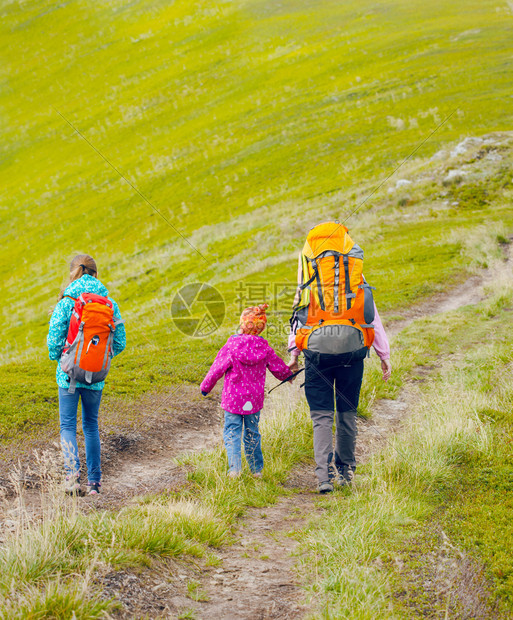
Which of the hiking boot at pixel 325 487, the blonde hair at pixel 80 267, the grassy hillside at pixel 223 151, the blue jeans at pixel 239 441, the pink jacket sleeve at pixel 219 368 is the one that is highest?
the grassy hillside at pixel 223 151

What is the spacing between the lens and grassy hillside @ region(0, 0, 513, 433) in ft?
63.2

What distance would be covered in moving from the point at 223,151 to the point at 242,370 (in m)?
44.2

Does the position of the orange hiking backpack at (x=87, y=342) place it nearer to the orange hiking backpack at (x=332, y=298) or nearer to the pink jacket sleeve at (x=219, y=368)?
the pink jacket sleeve at (x=219, y=368)

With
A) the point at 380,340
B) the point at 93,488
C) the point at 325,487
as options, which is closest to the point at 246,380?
the point at 325,487

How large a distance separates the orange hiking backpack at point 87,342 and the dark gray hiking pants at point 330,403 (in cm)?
206

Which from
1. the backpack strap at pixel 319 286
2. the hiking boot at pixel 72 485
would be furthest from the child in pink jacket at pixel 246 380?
the hiking boot at pixel 72 485

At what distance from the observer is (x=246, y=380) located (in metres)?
5.56

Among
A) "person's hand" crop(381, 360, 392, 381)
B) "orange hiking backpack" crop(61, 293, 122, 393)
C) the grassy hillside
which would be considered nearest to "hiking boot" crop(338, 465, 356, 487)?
"person's hand" crop(381, 360, 392, 381)

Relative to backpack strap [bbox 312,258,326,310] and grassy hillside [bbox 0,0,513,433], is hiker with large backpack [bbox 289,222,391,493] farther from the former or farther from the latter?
grassy hillside [bbox 0,0,513,433]

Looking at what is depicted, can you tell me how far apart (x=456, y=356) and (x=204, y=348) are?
533 centimetres

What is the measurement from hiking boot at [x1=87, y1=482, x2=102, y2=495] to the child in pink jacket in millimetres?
1388

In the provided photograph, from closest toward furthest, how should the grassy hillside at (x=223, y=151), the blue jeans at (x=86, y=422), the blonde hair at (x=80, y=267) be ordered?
the blue jeans at (x=86, y=422) < the blonde hair at (x=80, y=267) < the grassy hillside at (x=223, y=151)

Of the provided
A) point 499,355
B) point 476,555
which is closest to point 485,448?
point 476,555

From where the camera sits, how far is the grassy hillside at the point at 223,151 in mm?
19266
